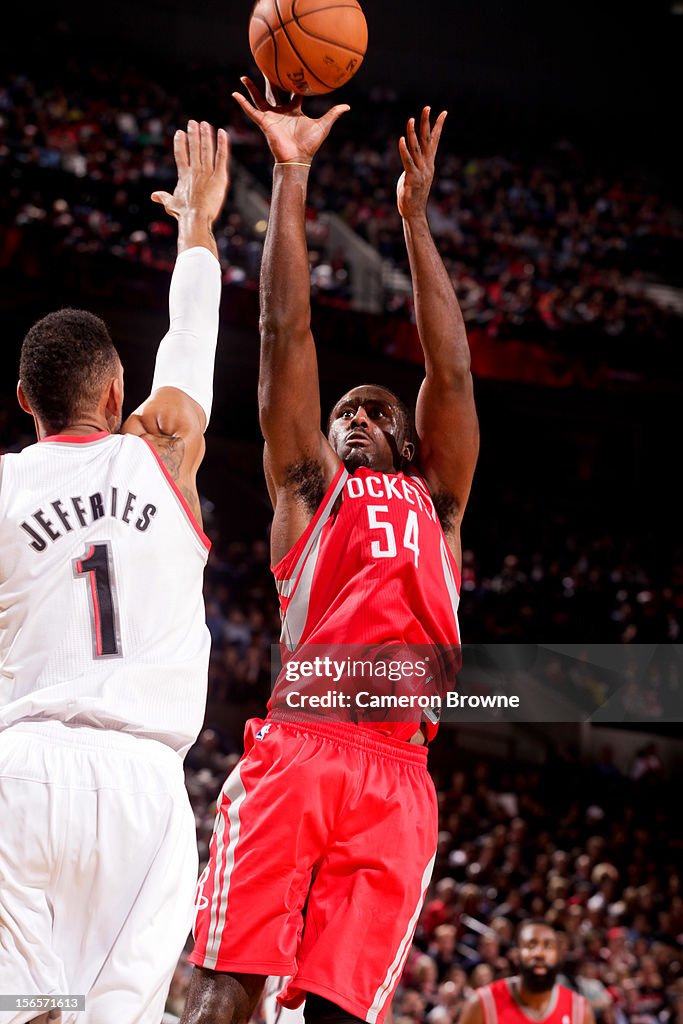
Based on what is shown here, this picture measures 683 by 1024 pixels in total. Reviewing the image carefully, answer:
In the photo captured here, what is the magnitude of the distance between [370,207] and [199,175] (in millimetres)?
14108

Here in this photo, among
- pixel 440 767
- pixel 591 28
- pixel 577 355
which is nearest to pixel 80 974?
pixel 440 767

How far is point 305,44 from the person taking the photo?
3840 millimetres

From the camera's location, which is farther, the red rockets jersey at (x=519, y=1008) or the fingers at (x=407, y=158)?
the red rockets jersey at (x=519, y=1008)

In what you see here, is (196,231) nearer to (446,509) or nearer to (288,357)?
(288,357)

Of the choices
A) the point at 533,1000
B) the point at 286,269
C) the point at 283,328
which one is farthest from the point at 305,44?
the point at 533,1000

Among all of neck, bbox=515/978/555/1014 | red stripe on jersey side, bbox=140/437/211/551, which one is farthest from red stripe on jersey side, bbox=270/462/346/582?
neck, bbox=515/978/555/1014

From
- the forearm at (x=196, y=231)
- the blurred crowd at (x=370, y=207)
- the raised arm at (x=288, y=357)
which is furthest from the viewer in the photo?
the blurred crowd at (x=370, y=207)

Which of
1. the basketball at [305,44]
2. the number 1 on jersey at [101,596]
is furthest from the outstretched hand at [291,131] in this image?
the number 1 on jersey at [101,596]

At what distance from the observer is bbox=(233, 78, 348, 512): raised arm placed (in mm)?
3395

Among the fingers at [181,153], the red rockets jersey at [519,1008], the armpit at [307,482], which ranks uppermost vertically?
the fingers at [181,153]

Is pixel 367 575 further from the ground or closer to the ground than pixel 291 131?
closer to the ground

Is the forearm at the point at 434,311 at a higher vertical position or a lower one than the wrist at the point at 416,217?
lower

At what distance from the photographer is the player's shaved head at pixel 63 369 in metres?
2.77

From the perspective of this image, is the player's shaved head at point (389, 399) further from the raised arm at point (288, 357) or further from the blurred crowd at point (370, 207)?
the blurred crowd at point (370, 207)
